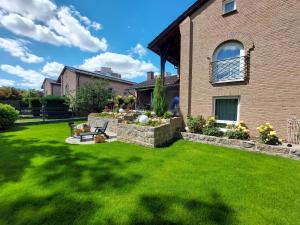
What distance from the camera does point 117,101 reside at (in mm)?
18531

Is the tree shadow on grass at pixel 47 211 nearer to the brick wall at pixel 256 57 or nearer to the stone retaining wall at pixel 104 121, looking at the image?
the stone retaining wall at pixel 104 121

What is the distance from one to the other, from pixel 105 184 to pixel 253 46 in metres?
8.10

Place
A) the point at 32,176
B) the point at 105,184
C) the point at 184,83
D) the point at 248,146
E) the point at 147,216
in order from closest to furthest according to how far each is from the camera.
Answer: the point at 147,216, the point at 105,184, the point at 32,176, the point at 248,146, the point at 184,83

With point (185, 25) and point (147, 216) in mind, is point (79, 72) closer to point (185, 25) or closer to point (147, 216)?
point (185, 25)

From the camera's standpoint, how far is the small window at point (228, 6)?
7813 mm

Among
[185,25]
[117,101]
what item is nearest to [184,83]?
[185,25]

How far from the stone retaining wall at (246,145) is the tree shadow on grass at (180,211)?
3830 mm

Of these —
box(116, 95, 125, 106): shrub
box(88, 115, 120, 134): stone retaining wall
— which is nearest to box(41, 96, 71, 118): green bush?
box(116, 95, 125, 106): shrub

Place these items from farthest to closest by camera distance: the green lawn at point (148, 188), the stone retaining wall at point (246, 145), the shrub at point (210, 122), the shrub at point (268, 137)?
the shrub at point (210, 122)
the shrub at point (268, 137)
the stone retaining wall at point (246, 145)
the green lawn at point (148, 188)

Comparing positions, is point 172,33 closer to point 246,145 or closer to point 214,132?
point 214,132

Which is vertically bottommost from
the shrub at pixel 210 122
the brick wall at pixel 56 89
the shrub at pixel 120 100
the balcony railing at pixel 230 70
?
the shrub at pixel 210 122

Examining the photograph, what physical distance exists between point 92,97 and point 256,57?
1539 centimetres

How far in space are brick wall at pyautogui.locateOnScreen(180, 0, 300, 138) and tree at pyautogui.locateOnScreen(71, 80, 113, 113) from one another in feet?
38.5

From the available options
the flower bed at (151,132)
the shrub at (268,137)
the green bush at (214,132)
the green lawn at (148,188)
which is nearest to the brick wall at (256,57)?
the shrub at (268,137)
